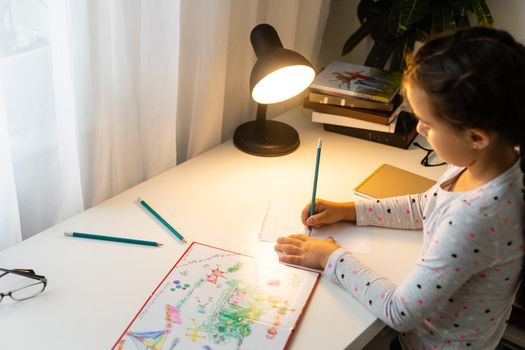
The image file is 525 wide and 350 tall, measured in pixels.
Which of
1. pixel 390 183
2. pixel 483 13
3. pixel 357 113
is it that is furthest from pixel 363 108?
pixel 483 13

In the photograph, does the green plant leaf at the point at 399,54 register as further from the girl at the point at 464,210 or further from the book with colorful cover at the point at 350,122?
the girl at the point at 464,210

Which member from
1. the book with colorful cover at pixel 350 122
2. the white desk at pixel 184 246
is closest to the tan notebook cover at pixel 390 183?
the white desk at pixel 184 246

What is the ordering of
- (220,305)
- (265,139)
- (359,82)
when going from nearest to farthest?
(220,305), (265,139), (359,82)

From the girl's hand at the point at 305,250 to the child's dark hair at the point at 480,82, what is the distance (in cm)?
32

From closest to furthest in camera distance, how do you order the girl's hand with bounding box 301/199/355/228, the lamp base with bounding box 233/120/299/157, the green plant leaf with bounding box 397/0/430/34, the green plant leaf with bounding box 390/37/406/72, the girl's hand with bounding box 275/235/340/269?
the girl's hand with bounding box 275/235/340/269 < the girl's hand with bounding box 301/199/355/228 < the lamp base with bounding box 233/120/299/157 < the green plant leaf with bounding box 397/0/430/34 < the green plant leaf with bounding box 390/37/406/72

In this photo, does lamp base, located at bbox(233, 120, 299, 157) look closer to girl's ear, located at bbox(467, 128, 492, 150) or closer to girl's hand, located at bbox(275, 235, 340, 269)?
girl's hand, located at bbox(275, 235, 340, 269)

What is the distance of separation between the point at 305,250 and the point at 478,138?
1.17 ft

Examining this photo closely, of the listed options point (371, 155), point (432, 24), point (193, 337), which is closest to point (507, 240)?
point (193, 337)

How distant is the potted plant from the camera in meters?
1.55

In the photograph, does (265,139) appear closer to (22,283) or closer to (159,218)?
(159,218)

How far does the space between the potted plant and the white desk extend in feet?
1.15

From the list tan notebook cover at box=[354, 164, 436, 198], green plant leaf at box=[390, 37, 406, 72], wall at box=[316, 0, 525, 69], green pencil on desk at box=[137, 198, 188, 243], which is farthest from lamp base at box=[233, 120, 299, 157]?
wall at box=[316, 0, 525, 69]

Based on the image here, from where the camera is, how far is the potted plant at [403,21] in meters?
1.55

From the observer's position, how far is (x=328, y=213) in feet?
3.73
